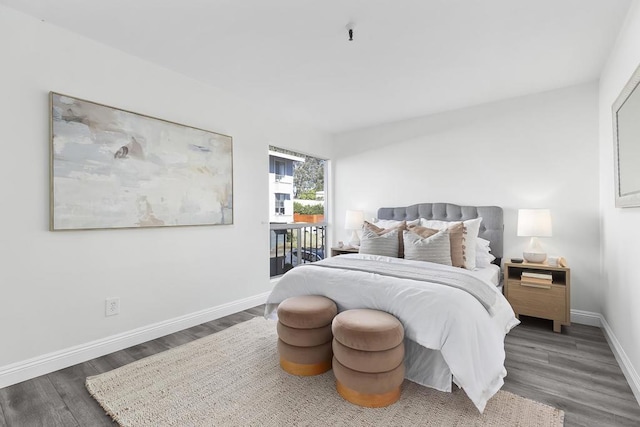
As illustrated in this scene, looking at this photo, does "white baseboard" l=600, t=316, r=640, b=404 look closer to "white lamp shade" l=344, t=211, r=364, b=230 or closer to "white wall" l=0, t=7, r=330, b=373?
"white lamp shade" l=344, t=211, r=364, b=230

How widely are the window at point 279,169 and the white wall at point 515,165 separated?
53.8 inches

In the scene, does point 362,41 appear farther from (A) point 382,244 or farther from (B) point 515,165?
(B) point 515,165

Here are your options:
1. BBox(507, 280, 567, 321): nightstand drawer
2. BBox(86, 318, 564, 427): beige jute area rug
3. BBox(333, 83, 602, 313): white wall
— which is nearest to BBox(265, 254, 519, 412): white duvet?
BBox(86, 318, 564, 427): beige jute area rug

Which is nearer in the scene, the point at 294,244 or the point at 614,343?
the point at 614,343

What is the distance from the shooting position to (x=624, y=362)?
2.15 meters

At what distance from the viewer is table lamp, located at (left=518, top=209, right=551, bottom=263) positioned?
2.99 metres

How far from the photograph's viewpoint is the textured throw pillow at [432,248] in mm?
2795

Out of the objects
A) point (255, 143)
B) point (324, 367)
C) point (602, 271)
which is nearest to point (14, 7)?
point (255, 143)

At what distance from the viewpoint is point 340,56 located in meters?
2.59

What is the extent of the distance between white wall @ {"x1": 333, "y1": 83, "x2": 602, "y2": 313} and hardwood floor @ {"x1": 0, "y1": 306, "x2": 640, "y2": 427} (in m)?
0.97

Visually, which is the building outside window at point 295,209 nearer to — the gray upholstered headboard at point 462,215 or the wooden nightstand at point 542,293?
the gray upholstered headboard at point 462,215

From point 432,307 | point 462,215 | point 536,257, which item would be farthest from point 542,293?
point 432,307

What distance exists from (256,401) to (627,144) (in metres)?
2.96

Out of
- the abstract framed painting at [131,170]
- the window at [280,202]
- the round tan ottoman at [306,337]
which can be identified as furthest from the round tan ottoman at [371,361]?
the window at [280,202]
